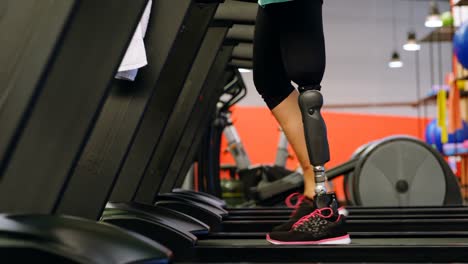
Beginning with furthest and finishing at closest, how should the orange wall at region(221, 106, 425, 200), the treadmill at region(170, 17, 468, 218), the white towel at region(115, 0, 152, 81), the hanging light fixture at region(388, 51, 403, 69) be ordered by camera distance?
the orange wall at region(221, 106, 425, 200) → the hanging light fixture at region(388, 51, 403, 69) → the treadmill at region(170, 17, 468, 218) → the white towel at region(115, 0, 152, 81)

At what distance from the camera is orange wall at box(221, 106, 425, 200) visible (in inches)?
463

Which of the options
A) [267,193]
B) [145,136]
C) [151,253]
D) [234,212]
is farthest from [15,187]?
[267,193]

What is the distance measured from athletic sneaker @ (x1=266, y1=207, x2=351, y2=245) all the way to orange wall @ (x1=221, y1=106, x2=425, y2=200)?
938cm

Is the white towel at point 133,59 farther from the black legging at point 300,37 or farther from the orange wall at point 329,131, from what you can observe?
the orange wall at point 329,131

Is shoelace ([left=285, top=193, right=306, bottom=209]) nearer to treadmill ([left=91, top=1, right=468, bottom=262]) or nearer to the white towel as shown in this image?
treadmill ([left=91, top=1, right=468, bottom=262])

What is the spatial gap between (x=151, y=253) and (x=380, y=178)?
11.7 feet

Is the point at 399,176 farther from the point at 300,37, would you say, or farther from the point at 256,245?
the point at 300,37

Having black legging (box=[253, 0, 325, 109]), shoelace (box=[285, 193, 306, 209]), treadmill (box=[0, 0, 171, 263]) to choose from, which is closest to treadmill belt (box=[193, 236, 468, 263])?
shoelace (box=[285, 193, 306, 209])

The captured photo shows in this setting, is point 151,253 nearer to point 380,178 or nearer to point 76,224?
point 76,224

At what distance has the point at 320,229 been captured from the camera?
6.48 ft

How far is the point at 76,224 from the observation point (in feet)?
3.38

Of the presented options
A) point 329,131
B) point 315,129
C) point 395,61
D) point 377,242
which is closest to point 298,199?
point 377,242

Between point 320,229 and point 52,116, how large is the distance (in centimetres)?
95

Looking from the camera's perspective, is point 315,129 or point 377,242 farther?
point 377,242
